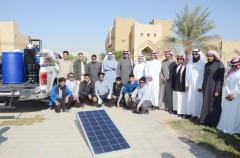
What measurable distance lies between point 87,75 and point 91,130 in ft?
12.5

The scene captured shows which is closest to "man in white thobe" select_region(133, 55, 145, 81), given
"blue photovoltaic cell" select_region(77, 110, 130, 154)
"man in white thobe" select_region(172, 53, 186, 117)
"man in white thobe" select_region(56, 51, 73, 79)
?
"man in white thobe" select_region(172, 53, 186, 117)

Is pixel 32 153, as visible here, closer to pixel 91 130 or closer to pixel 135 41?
pixel 91 130

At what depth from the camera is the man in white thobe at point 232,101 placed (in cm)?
573

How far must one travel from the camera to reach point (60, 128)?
607 cm

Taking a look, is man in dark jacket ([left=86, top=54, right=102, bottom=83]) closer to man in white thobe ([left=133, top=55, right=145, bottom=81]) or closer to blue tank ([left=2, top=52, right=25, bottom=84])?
man in white thobe ([left=133, top=55, right=145, bottom=81])

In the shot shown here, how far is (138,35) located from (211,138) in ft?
107

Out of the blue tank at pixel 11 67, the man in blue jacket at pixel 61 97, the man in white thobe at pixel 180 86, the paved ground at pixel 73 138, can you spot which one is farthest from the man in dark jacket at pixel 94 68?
the man in white thobe at pixel 180 86

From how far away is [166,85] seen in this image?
819 centimetres

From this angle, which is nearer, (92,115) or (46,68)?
(92,115)

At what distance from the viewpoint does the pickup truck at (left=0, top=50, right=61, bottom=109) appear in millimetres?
6824

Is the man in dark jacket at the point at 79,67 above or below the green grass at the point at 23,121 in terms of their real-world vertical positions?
above

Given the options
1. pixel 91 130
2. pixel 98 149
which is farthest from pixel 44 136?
pixel 98 149

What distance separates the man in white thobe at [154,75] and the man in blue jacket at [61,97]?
8.31ft

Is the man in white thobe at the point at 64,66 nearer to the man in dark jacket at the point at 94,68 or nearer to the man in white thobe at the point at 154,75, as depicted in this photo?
the man in dark jacket at the point at 94,68
